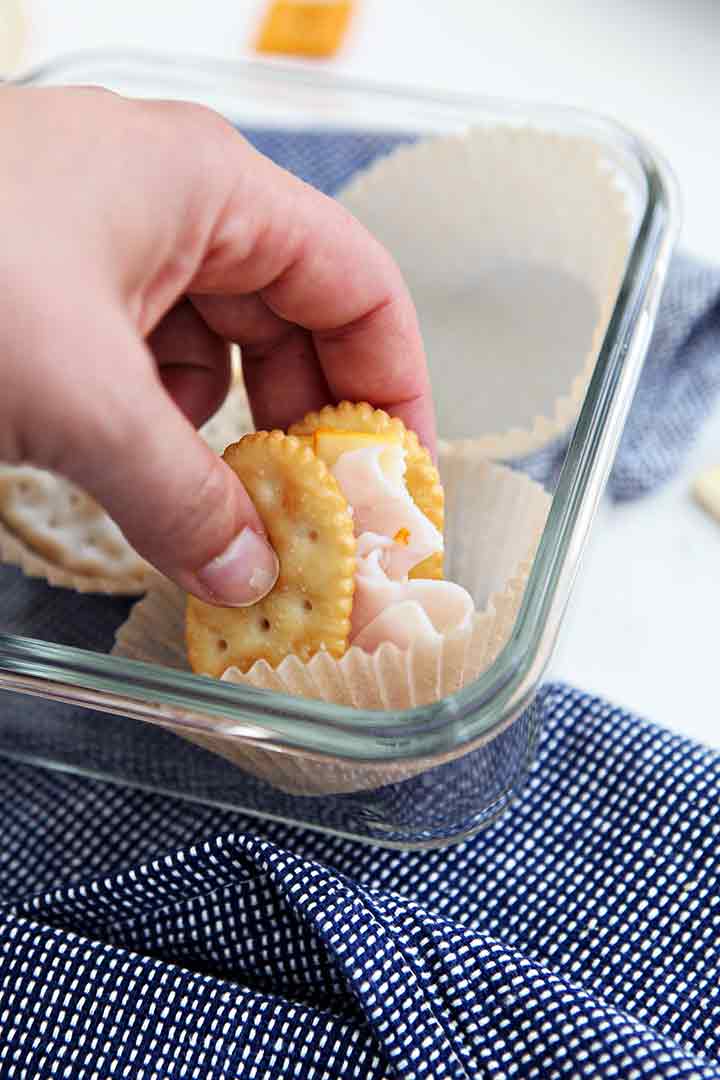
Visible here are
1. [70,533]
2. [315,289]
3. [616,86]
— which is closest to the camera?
[315,289]

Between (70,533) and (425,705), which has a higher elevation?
(425,705)

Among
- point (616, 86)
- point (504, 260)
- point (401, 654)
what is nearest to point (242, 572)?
point (401, 654)

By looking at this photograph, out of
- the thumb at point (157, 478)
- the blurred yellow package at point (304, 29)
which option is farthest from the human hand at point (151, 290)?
the blurred yellow package at point (304, 29)

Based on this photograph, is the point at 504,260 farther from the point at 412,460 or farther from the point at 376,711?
the point at 376,711

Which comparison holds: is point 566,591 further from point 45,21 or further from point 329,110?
point 45,21

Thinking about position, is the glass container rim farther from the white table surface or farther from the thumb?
the white table surface

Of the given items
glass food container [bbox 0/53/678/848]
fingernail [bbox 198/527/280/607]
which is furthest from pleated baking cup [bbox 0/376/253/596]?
fingernail [bbox 198/527/280/607]

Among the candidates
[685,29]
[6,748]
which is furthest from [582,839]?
[685,29]
